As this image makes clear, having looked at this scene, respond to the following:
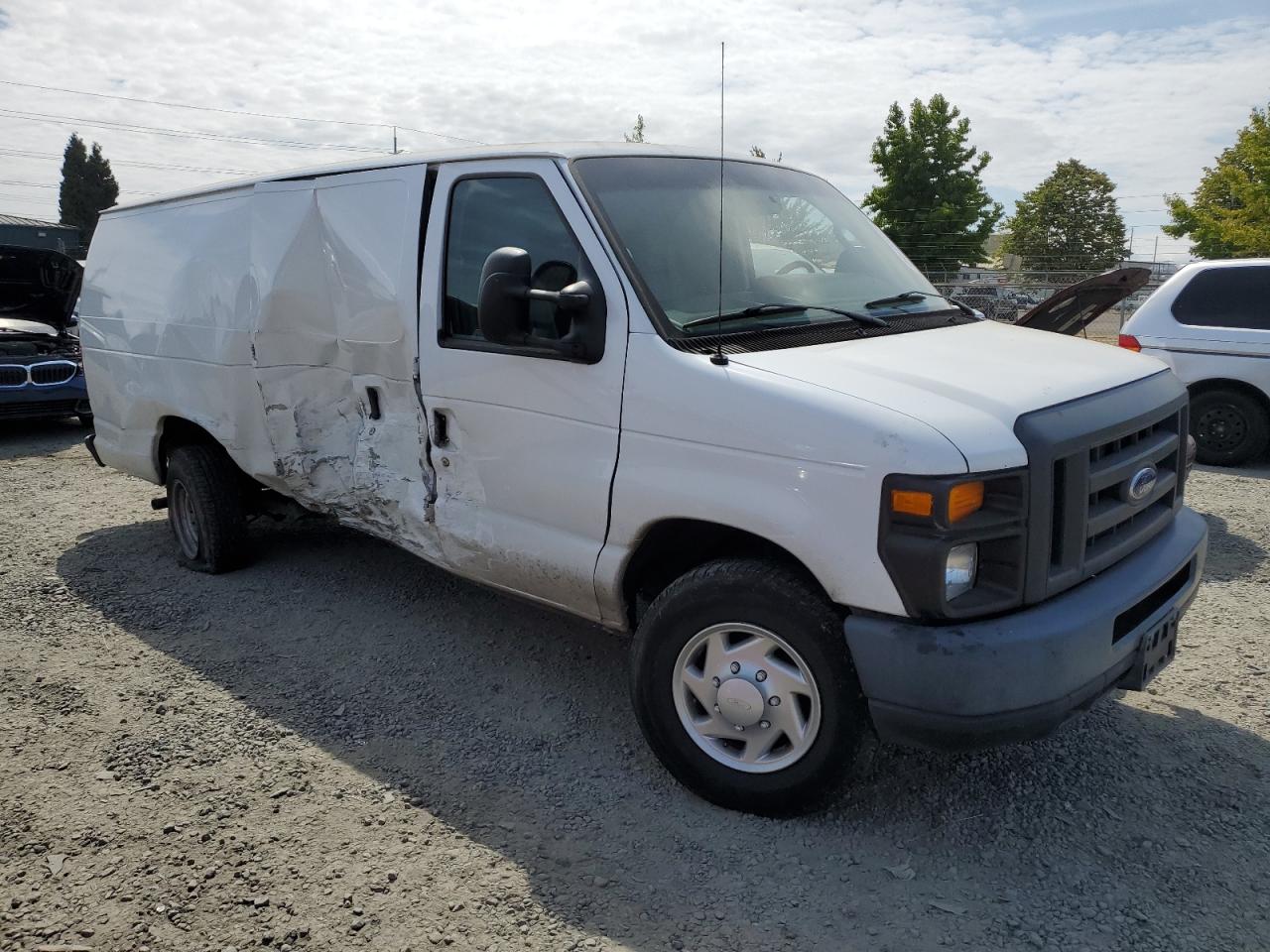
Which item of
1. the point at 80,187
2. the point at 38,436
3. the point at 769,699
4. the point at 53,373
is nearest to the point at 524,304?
the point at 769,699

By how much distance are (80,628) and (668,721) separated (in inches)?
130

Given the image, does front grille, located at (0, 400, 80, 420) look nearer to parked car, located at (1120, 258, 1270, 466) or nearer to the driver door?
the driver door

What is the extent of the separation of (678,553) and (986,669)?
121cm

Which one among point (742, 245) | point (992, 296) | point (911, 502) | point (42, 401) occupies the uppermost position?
point (992, 296)

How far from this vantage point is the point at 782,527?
9.33ft

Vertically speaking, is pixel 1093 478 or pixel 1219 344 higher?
pixel 1219 344

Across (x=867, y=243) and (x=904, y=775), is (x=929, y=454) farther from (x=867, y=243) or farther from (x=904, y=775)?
(x=867, y=243)

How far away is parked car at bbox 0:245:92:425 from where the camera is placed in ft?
32.8

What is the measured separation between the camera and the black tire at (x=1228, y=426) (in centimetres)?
823

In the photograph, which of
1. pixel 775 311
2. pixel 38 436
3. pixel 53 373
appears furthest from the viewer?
pixel 38 436

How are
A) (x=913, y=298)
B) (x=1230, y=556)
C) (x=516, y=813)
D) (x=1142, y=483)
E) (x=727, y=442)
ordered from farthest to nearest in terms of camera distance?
(x=1230, y=556)
(x=913, y=298)
(x=516, y=813)
(x=1142, y=483)
(x=727, y=442)

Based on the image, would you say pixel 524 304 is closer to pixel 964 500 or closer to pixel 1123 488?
pixel 964 500

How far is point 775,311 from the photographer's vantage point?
341 cm

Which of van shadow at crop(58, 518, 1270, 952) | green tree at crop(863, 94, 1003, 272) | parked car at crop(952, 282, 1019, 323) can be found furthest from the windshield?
green tree at crop(863, 94, 1003, 272)
